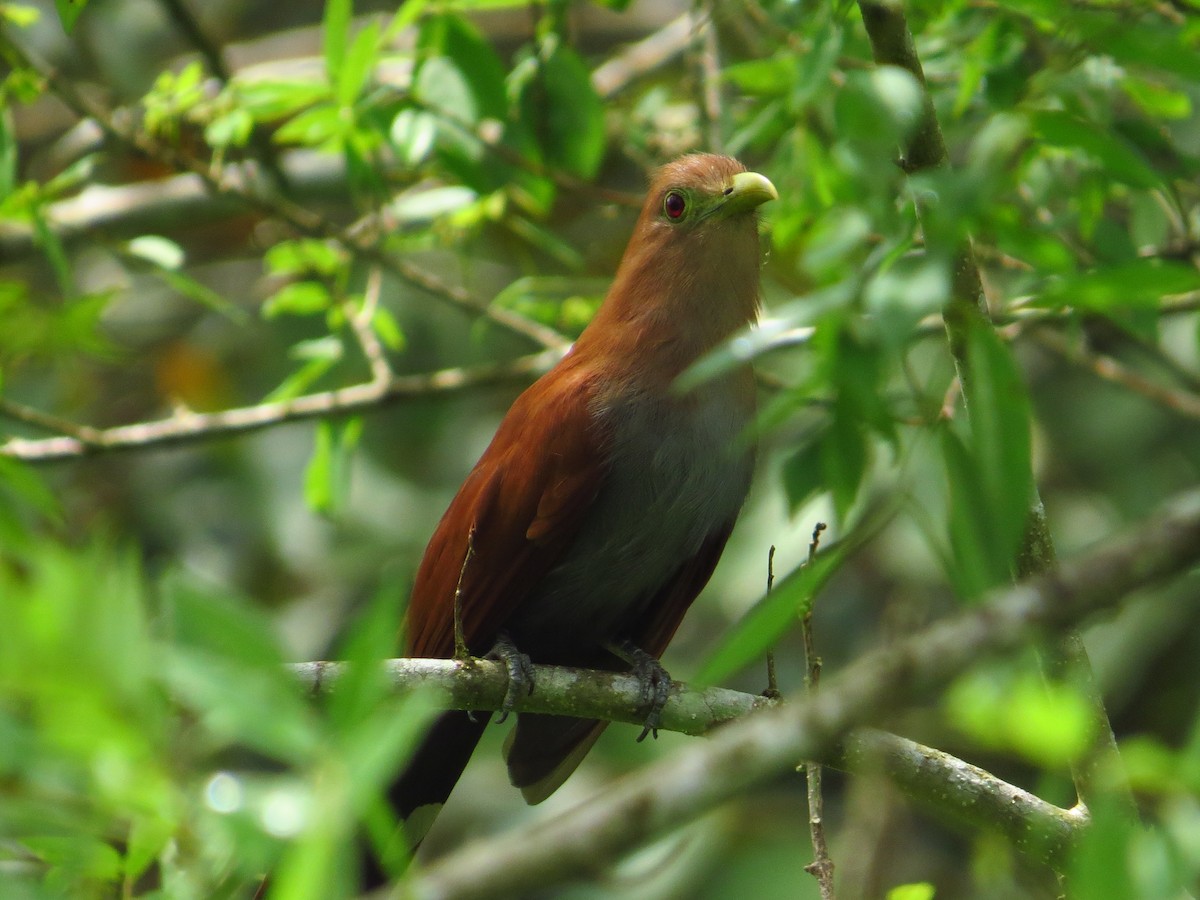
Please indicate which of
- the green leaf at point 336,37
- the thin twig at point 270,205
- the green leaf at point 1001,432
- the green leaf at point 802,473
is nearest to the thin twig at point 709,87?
the thin twig at point 270,205

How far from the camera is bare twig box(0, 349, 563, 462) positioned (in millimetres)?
4543

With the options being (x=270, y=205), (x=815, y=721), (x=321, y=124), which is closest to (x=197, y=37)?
(x=270, y=205)

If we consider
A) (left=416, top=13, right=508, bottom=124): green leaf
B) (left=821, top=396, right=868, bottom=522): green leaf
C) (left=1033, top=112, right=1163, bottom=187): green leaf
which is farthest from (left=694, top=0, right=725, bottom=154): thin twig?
(left=821, top=396, right=868, bottom=522): green leaf

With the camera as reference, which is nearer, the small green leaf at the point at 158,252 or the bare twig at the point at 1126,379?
the small green leaf at the point at 158,252

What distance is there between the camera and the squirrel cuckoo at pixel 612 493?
3543 millimetres

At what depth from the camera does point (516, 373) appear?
492 cm

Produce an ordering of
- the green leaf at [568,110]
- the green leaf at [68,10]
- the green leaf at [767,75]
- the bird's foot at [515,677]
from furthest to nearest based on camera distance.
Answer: the green leaf at [568,110], the green leaf at [767,75], the bird's foot at [515,677], the green leaf at [68,10]

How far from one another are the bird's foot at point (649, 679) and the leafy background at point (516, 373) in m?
0.23

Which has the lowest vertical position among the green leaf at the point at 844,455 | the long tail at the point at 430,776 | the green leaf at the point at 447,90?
the long tail at the point at 430,776

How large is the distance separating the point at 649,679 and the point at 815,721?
7.35ft

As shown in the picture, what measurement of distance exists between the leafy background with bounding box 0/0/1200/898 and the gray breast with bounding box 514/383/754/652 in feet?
1.22

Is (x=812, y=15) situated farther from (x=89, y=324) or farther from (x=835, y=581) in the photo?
(x=835, y=581)

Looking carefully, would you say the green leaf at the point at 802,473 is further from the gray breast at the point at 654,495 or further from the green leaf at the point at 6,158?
the green leaf at the point at 6,158

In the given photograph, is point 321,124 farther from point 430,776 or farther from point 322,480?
point 430,776
